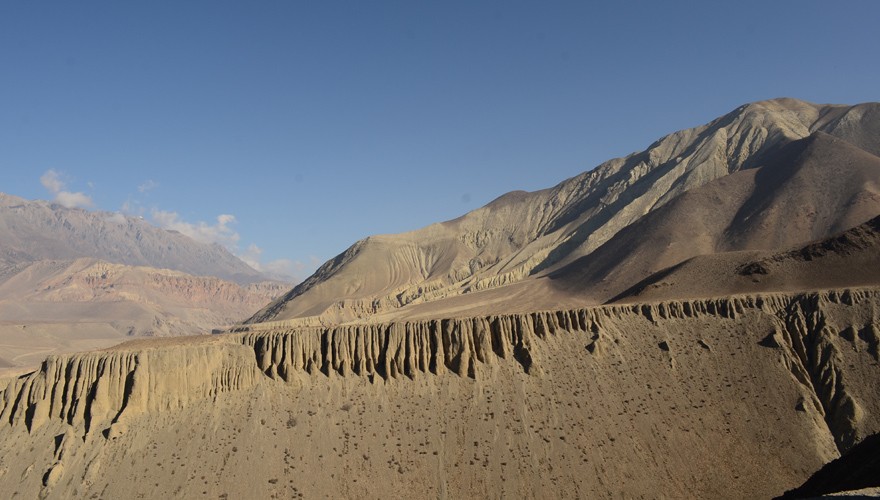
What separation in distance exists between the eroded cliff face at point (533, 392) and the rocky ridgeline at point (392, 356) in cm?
9

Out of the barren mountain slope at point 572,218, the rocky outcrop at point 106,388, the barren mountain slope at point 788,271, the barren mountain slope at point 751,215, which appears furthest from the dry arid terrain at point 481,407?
the barren mountain slope at point 572,218

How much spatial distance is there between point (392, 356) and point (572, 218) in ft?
433

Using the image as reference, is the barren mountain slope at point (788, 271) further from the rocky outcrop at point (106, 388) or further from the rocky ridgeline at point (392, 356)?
the rocky outcrop at point (106, 388)

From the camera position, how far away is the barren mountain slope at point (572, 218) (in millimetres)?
128750

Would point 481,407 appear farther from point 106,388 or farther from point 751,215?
point 751,215

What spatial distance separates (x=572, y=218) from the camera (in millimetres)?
165750

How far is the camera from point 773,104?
6471 inches

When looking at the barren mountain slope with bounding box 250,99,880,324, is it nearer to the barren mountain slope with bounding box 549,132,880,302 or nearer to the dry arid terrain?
the barren mountain slope with bounding box 549,132,880,302

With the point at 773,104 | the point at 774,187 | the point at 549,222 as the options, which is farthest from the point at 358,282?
the point at 773,104

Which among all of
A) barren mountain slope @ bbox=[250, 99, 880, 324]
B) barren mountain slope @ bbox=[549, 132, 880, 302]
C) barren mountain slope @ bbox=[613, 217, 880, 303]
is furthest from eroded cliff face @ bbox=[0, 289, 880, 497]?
barren mountain slope @ bbox=[250, 99, 880, 324]

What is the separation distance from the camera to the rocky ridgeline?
34562mm

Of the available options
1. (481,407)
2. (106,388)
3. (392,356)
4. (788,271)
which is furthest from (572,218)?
(106,388)

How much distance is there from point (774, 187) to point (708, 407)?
284 feet

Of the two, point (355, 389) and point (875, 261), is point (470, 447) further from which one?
point (875, 261)
